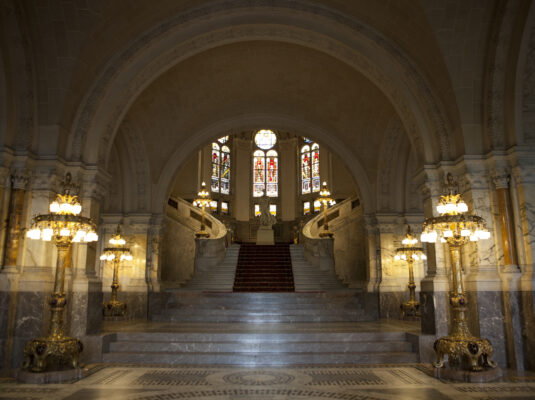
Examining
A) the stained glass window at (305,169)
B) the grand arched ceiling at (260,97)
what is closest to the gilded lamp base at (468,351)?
the grand arched ceiling at (260,97)

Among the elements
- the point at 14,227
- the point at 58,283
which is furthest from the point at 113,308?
the point at 58,283

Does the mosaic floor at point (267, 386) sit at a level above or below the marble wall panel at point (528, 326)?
below

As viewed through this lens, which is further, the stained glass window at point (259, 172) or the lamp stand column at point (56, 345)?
the stained glass window at point (259, 172)

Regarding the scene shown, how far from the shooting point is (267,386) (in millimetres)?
6004

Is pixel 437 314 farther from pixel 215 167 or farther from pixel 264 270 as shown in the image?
pixel 215 167

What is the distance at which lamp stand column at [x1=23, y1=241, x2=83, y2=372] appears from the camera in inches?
250

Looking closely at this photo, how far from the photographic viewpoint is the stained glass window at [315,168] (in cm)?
2742

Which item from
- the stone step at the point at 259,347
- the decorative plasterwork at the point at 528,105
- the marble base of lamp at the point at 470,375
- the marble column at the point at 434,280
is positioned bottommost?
the marble base of lamp at the point at 470,375

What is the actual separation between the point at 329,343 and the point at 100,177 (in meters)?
5.24

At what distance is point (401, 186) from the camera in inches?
521

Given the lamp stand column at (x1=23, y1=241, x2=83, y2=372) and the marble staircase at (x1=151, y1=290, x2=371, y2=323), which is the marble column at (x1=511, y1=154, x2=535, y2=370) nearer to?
the marble staircase at (x1=151, y1=290, x2=371, y2=323)

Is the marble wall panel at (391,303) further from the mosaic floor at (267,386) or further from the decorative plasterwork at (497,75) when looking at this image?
the decorative plasterwork at (497,75)

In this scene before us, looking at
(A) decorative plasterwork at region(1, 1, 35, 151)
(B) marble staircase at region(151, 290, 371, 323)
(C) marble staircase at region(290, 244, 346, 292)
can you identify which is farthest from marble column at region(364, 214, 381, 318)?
(A) decorative plasterwork at region(1, 1, 35, 151)

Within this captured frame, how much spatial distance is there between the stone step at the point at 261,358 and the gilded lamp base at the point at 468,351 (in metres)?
1.18
